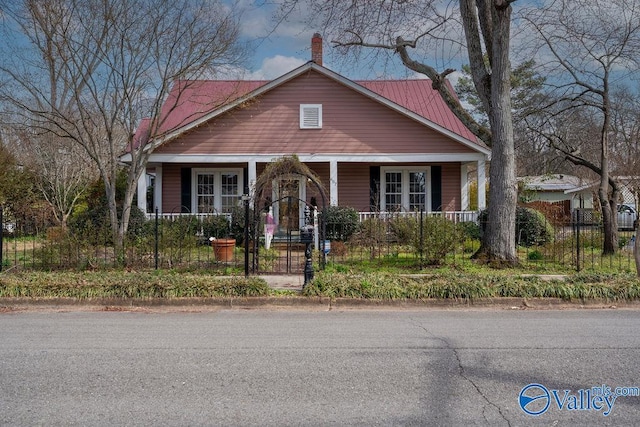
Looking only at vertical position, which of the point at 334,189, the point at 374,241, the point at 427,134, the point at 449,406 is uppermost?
the point at 427,134

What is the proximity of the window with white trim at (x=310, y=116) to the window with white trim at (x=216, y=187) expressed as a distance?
308cm

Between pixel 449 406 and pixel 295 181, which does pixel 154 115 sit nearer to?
pixel 295 181

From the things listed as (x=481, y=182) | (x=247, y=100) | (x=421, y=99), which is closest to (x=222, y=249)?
(x=247, y=100)

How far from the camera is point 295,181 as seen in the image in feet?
57.9

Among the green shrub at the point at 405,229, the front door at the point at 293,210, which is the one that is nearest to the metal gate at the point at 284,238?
the front door at the point at 293,210

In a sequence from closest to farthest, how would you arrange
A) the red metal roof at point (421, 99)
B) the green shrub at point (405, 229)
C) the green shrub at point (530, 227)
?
the green shrub at point (405, 229)
the green shrub at point (530, 227)
the red metal roof at point (421, 99)

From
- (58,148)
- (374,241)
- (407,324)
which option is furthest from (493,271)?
(58,148)

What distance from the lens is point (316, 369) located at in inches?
208

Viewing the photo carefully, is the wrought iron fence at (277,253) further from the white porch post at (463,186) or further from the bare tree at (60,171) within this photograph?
the bare tree at (60,171)

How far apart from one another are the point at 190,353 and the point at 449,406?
9.93ft

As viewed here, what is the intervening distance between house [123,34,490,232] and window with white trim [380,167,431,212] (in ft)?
0.16

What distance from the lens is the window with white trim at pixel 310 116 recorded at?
59.4ft

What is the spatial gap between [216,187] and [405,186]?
7066 mm

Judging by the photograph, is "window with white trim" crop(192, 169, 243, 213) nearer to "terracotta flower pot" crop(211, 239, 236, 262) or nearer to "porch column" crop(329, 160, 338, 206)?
"porch column" crop(329, 160, 338, 206)
